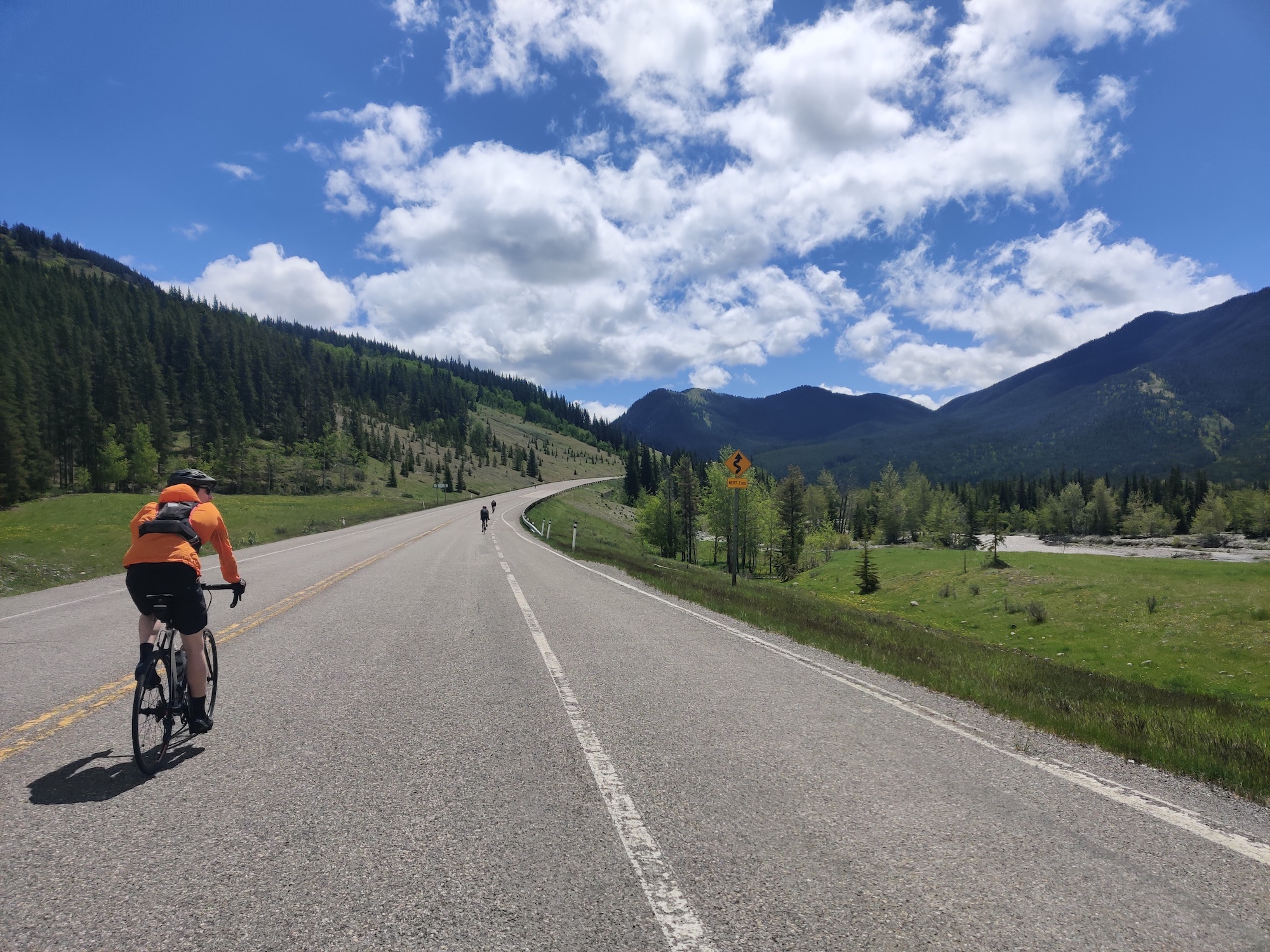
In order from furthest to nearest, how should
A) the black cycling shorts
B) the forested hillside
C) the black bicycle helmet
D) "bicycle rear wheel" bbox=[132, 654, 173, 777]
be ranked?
1. the forested hillside
2. the black bicycle helmet
3. the black cycling shorts
4. "bicycle rear wheel" bbox=[132, 654, 173, 777]

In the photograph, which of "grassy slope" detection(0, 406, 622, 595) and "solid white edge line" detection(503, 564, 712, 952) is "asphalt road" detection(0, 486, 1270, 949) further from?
"grassy slope" detection(0, 406, 622, 595)

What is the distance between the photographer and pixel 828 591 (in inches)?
1921

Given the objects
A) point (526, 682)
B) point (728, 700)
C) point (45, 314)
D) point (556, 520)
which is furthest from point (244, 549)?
point (45, 314)

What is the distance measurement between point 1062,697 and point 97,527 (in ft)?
134

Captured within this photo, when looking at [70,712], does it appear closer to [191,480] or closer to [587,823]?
[191,480]

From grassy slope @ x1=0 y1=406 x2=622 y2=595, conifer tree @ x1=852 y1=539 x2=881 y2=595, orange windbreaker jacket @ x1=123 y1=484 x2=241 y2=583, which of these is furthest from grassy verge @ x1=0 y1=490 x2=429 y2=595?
conifer tree @ x1=852 y1=539 x2=881 y2=595

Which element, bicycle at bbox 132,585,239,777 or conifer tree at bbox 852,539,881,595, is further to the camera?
conifer tree at bbox 852,539,881,595

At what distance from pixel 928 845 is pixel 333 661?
24.6 ft

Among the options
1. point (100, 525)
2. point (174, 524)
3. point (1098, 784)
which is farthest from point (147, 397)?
point (1098, 784)

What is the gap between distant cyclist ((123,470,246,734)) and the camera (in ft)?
16.8

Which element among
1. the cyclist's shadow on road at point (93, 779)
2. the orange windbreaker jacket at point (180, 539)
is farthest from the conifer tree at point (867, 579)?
the cyclist's shadow on road at point (93, 779)

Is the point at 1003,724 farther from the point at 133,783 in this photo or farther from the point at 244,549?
the point at 244,549

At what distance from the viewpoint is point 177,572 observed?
17.1 ft

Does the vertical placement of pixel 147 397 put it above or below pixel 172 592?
above
